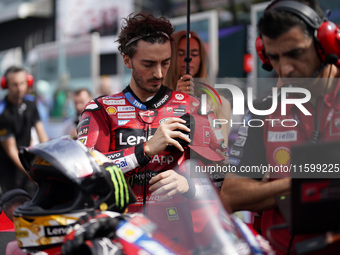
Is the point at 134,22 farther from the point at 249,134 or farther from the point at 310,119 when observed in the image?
the point at 310,119

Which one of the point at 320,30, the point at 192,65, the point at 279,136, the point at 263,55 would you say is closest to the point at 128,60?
the point at 263,55

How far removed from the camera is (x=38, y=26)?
19938mm

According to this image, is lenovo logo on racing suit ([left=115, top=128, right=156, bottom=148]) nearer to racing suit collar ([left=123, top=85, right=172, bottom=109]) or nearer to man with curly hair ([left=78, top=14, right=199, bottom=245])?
man with curly hair ([left=78, top=14, right=199, bottom=245])

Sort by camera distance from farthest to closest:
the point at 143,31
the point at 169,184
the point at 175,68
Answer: the point at 175,68
the point at 143,31
the point at 169,184

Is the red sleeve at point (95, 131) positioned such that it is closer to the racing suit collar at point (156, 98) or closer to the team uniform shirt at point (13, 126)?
the racing suit collar at point (156, 98)

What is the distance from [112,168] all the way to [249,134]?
0.61 meters

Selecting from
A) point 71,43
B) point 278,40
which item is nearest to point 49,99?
point 71,43

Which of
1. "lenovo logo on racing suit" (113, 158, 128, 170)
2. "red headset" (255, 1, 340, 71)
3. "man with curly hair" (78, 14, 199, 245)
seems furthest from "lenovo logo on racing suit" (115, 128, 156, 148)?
"red headset" (255, 1, 340, 71)

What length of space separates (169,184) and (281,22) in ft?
2.75

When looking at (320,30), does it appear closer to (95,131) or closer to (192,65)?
(95,131)

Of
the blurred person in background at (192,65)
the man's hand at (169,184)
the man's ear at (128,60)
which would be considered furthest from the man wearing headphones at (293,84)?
the blurred person in background at (192,65)

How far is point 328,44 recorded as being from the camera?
189cm

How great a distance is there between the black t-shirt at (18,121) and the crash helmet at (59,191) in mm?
4265

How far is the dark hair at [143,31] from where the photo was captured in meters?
2.63
